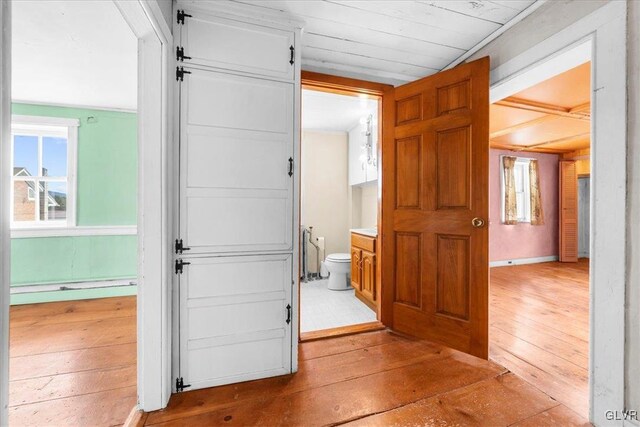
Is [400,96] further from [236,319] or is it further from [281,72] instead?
[236,319]

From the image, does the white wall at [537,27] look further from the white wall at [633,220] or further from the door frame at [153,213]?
the door frame at [153,213]

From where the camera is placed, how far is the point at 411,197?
2383mm

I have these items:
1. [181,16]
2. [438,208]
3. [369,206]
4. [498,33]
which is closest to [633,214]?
[438,208]

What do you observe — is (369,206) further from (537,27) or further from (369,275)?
Answer: (537,27)

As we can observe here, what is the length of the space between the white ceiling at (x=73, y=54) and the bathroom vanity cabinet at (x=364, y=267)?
2.78 m

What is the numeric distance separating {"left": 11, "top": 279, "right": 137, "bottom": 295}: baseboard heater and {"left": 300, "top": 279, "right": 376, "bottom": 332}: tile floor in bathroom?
2.21 m

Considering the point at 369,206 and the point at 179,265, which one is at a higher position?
the point at 369,206

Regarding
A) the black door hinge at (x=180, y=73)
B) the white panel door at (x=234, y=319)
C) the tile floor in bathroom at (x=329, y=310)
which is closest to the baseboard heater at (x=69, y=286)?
the tile floor in bathroom at (x=329, y=310)

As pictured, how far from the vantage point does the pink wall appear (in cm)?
544

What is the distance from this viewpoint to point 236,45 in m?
1.76

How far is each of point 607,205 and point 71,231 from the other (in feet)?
15.6

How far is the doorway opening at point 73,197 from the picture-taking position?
6.64 feet

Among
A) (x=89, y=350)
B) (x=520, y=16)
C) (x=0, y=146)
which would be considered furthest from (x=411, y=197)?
(x=89, y=350)

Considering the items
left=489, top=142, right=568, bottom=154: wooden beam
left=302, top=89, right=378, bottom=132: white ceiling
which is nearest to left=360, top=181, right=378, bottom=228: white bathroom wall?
left=302, top=89, right=378, bottom=132: white ceiling
